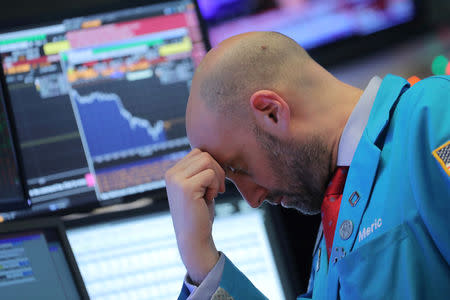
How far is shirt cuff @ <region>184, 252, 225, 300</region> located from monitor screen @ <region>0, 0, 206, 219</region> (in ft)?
2.05

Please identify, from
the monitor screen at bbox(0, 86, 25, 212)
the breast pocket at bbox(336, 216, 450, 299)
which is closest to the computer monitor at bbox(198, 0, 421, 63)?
the monitor screen at bbox(0, 86, 25, 212)

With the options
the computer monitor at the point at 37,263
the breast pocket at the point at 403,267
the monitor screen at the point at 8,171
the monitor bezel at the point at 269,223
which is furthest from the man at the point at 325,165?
the monitor screen at the point at 8,171

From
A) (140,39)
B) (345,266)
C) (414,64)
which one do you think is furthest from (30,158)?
(414,64)

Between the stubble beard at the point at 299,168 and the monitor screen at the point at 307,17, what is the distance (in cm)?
98

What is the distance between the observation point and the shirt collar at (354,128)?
1.07 metres

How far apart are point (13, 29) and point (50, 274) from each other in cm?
86

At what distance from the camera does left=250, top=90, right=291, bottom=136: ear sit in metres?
1.07

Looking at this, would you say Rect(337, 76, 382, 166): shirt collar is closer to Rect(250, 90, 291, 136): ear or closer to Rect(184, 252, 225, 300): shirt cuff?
Rect(250, 90, 291, 136): ear

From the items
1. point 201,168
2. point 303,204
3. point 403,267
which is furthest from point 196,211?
point 403,267

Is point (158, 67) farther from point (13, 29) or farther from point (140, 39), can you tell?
point (13, 29)

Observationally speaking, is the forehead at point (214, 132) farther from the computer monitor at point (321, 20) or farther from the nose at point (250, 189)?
the computer monitor at point (321, 20)

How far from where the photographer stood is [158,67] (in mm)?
1824

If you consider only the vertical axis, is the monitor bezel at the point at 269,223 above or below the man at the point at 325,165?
below

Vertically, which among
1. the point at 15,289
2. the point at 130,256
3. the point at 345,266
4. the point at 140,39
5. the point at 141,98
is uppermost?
the point at 140,39
